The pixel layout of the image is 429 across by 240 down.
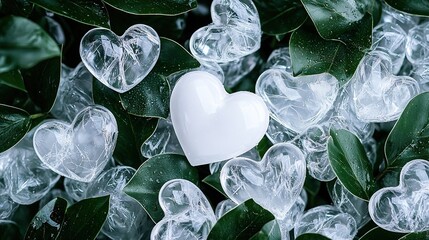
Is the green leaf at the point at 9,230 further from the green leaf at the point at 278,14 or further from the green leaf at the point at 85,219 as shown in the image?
the green leaf at the point at 278,14

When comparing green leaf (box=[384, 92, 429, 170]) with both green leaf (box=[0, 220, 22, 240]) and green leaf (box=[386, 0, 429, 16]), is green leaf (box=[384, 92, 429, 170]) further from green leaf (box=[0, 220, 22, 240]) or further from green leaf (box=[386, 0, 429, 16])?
green leaf (box=[0, 220, 22, 240])

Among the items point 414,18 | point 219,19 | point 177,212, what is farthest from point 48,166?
point 414,18

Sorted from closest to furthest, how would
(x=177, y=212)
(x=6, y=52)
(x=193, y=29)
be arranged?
(x=6, y=52) < (x=177, y=212) < (x=193, y=29)

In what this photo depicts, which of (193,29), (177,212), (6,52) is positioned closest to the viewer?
(6,52)

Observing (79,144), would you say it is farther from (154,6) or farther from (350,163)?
(350,163)

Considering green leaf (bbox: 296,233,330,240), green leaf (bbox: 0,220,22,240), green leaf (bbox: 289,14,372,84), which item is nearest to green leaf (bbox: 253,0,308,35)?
green leaf (bbox: 289,14,372,84)

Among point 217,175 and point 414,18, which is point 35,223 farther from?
point 414,18
